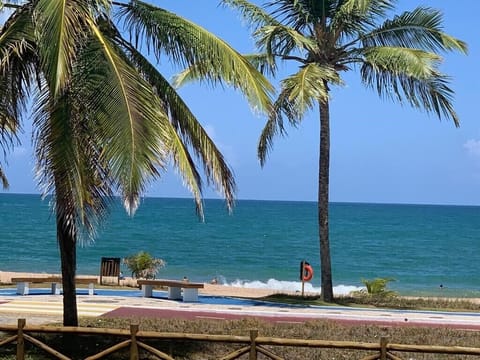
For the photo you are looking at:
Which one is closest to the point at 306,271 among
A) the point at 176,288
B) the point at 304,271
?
the point at 304,271

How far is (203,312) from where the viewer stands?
56.4 ft

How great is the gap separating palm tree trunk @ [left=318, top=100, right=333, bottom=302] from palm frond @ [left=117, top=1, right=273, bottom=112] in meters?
9.74

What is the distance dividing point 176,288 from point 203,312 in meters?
3.46

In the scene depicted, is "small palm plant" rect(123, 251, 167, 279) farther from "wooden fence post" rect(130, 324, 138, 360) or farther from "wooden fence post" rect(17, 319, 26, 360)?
"wooden fence post" rect(130, 324, 138, 360)

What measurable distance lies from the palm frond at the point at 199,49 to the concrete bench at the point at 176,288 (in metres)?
9.63

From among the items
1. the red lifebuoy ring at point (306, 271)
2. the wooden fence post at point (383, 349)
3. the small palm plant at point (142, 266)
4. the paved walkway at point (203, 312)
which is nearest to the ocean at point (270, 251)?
the small palm plant at point (142, 266)

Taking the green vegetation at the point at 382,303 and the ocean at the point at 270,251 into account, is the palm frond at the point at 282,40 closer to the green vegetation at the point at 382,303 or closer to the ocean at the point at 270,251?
the green vegetation at the point at 382,303

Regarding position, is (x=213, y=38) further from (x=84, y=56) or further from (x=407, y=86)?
(x=407, y=86)

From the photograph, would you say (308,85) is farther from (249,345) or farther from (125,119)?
(249,345)

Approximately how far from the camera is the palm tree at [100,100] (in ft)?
28.7

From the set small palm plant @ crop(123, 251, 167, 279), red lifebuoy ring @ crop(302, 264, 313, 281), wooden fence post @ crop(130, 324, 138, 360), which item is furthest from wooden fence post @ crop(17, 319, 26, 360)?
small palm plant @ crop(123, 251, 167, 279)

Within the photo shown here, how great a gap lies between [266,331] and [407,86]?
8.68 m

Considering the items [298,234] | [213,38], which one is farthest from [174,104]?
[298,234]

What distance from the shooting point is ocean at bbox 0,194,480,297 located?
48.2m
